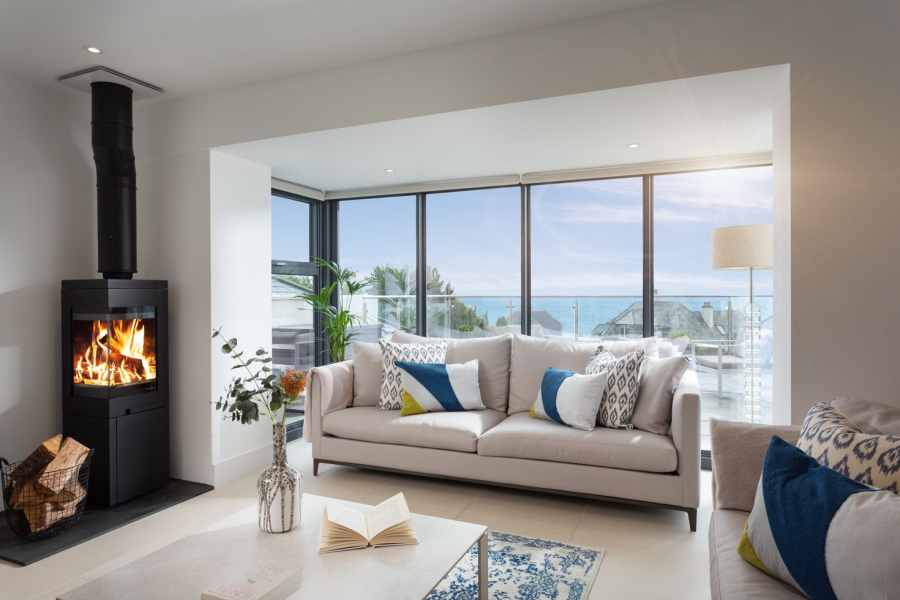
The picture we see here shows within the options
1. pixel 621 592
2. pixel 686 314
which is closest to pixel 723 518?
pixel 621 592

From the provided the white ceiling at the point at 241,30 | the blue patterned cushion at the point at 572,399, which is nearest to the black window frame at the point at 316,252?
the white ceiling at the point at 241,30

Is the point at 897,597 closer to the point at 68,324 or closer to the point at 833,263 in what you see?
the point at 833,263

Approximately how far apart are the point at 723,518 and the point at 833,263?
128cm

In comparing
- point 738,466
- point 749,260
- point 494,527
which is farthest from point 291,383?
point 749,260

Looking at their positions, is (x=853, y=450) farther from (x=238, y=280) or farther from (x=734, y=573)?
(x=238, y=280)

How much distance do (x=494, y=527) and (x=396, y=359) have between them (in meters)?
1.43

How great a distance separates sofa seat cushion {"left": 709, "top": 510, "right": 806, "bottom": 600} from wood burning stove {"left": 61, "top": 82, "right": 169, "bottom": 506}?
3.17m

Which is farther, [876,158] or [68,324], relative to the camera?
[68,324]

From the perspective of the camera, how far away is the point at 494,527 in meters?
2.88

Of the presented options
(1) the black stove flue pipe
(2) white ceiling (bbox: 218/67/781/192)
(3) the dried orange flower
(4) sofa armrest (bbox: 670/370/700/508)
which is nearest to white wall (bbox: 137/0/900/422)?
(2) white ceiling (bbox: 218/67/781/192)

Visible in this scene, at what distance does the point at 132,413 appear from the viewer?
10.7ft

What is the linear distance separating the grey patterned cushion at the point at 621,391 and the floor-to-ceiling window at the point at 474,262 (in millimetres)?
1408

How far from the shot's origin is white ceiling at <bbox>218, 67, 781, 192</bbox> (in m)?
2.74

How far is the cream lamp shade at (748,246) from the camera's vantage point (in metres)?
3.17
